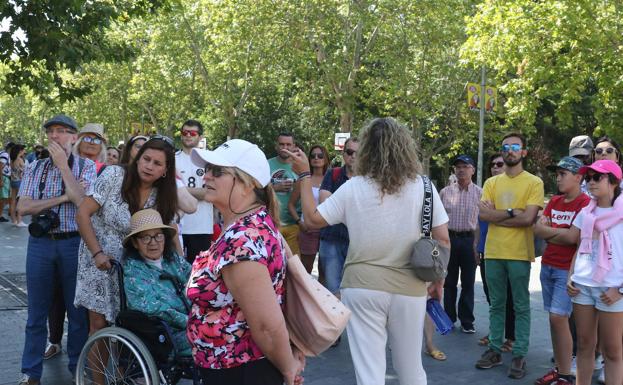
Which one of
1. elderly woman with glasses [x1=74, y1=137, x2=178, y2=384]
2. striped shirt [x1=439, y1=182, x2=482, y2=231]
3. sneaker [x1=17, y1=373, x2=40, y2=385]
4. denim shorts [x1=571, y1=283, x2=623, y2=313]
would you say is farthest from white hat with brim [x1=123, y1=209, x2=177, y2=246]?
striped shirt [x1=439, y1=182, x2=482, y2=231]

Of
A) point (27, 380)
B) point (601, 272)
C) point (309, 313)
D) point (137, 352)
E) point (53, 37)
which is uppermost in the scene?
point (53, 37)

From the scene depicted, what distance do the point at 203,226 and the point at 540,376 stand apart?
10.8 ft

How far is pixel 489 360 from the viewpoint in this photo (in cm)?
624

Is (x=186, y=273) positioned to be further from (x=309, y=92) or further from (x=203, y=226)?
(x=309, y=92)

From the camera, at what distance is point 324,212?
4.09 metres

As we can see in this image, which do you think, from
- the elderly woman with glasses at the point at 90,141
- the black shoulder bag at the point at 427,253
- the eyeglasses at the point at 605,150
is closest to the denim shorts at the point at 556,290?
the eyeglasses at the point at 605,150

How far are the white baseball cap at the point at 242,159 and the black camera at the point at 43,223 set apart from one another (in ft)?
8.62

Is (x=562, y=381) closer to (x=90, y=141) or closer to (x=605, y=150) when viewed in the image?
(x=605, y=150)

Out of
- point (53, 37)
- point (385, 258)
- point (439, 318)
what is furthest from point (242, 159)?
point (53, 37)

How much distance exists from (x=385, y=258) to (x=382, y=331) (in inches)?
16.2

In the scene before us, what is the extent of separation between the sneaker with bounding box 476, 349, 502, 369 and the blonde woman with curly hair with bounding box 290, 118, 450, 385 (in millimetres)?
2431

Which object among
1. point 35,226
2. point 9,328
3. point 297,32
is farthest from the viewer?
point 297,32

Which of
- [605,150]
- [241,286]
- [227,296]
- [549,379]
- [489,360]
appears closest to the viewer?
[241,286]

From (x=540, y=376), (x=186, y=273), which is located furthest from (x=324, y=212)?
(x=540, y=376)
